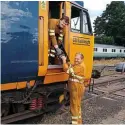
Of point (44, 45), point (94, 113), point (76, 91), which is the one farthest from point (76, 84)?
point (94, 113)

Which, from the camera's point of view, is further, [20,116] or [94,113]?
[94,113]

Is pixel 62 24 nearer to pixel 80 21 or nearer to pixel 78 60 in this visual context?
pixel 78 60

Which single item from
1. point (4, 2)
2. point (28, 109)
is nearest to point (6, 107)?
point (28, 109)

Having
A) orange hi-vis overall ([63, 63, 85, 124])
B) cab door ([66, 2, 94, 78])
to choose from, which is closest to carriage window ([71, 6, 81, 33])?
cab door ([66, 2, 94, 78])

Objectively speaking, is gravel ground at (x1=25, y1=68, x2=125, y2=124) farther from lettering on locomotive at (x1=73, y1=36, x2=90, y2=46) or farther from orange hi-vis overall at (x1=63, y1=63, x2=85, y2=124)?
lettering on locomotive at (x1=73, y1=36, x2=90, y2=46)

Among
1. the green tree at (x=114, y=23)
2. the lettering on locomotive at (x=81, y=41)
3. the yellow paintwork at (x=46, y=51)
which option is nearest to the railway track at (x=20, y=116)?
the yellow paintwork at (x=46, y=51)

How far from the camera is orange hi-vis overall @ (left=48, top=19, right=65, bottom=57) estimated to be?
6746 millimetres

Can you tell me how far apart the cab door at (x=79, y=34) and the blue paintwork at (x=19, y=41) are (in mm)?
1218

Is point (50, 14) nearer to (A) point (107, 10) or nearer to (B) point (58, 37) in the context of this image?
(B) point (58, 37)

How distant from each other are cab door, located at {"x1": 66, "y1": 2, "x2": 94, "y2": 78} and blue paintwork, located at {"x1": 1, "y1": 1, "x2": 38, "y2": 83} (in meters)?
1.22

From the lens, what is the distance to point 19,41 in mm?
5789

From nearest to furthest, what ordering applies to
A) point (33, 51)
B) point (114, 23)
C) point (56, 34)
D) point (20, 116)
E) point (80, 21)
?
1. point (33, 51)
2. point (20, 116)
3. point (56, 34)
4. point (80, 21)
5. point (114, 23)

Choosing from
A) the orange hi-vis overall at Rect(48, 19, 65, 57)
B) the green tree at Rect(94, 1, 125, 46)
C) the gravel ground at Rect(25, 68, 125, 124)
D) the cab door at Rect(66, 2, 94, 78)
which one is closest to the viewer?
the orange hi-vis overall at Rect(48, 19, 65, 57)

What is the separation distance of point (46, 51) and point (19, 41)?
82 centimetres
